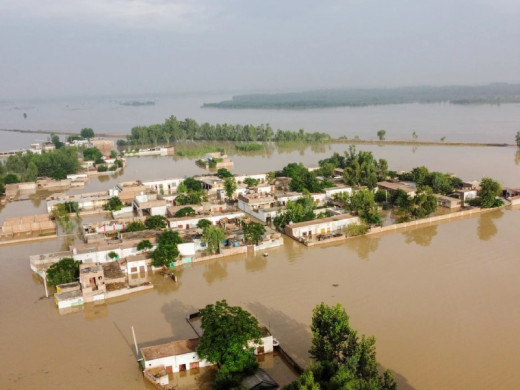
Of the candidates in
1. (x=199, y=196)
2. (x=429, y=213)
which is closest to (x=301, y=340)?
(x=429, y=213)

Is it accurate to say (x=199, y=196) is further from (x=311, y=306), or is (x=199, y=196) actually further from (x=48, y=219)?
(x=311, y=306)

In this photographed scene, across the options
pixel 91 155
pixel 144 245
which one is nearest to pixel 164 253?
pixel 144 245

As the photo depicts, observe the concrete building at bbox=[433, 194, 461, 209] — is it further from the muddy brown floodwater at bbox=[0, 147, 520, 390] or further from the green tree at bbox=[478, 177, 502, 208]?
the muddy brown floodwater at bbox=[0, 147, 520, 390]

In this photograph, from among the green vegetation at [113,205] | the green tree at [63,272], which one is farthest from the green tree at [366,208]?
the green vegetation at [113,205]

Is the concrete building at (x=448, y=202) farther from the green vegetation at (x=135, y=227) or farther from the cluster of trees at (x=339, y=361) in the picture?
the cluster of trees at (x=339, y=361)

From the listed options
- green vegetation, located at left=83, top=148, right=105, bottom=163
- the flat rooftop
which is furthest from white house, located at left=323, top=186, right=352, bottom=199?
green vegetation, located at left=83, top=148, right=105, bottom=163

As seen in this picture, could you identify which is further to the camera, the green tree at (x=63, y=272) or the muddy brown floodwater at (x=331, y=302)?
the green tree at (x=63, y=272)
